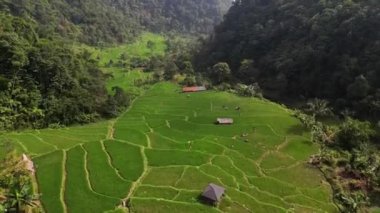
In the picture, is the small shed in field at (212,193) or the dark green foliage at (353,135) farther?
the dark green foliage at (353,135)

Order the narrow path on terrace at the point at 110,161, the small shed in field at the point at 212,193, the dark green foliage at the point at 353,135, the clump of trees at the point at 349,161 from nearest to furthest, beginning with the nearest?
the small shed in field at the point at 212,193
the narrow path on terrace at the point at 110,161
the clump of trees at the point at 349,161
the dark green foliage at the point at 353,135

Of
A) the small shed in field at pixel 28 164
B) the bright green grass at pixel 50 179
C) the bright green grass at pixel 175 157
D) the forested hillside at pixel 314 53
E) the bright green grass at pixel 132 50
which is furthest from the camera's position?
the bright green grass at pixel 132 50

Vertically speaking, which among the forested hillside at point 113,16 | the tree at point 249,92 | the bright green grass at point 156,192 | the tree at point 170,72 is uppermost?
the forested hillside at point 113,16

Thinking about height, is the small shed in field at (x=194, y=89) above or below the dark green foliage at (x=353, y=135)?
above

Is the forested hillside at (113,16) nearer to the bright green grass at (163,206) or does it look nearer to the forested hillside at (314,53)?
the forested hillside at (314,53)

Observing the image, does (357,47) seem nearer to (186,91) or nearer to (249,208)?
(186,91)

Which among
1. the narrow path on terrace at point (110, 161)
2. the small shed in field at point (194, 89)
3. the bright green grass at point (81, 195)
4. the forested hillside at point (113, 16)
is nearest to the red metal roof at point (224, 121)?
the narrow path on terrace at point (110, 161)

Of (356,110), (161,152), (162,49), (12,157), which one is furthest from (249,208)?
(162,49)

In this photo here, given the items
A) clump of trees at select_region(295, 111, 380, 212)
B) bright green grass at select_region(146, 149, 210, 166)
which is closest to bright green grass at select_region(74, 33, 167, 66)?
bright green grass at select_region(146, 149, 210, 166)
